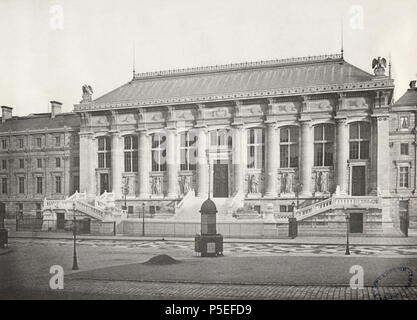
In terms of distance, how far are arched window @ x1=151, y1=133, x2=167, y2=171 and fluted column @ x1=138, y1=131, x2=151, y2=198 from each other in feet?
1.55

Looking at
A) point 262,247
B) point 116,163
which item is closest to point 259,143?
point 116,163

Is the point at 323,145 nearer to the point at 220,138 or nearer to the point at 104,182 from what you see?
the point at 220,138

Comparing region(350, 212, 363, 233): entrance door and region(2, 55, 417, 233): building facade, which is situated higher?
region(2, 55, 417, 233): building facade

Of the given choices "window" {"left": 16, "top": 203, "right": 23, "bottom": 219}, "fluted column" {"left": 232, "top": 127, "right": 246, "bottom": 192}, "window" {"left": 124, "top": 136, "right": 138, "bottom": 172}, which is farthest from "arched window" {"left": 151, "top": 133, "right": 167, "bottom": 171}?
"window" {"left": 16, "top": 203, "right": 23, "bottom": 219}

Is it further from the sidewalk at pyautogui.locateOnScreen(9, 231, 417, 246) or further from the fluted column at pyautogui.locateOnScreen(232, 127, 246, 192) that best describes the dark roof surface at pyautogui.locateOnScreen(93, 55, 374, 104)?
the sidewalk at pyautogui.locateOnScreen(9, 231, 417, 246)

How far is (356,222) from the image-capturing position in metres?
31.2

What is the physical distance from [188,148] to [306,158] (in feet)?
29.2

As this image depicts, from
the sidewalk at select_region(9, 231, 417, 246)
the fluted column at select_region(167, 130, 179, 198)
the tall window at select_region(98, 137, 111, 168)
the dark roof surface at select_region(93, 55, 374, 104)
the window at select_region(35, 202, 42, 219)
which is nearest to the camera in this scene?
the sidewalk at select_region(9, 231, 417, 246)

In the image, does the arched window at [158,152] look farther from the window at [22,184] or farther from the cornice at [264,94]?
the window at [22,184]

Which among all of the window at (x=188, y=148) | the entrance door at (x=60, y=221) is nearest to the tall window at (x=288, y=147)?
the window at (x=188, y=148)

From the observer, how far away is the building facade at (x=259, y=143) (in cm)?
3192

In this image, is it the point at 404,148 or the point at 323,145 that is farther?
the point at 323,145

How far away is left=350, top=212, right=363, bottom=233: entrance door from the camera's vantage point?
31016 millimetres
